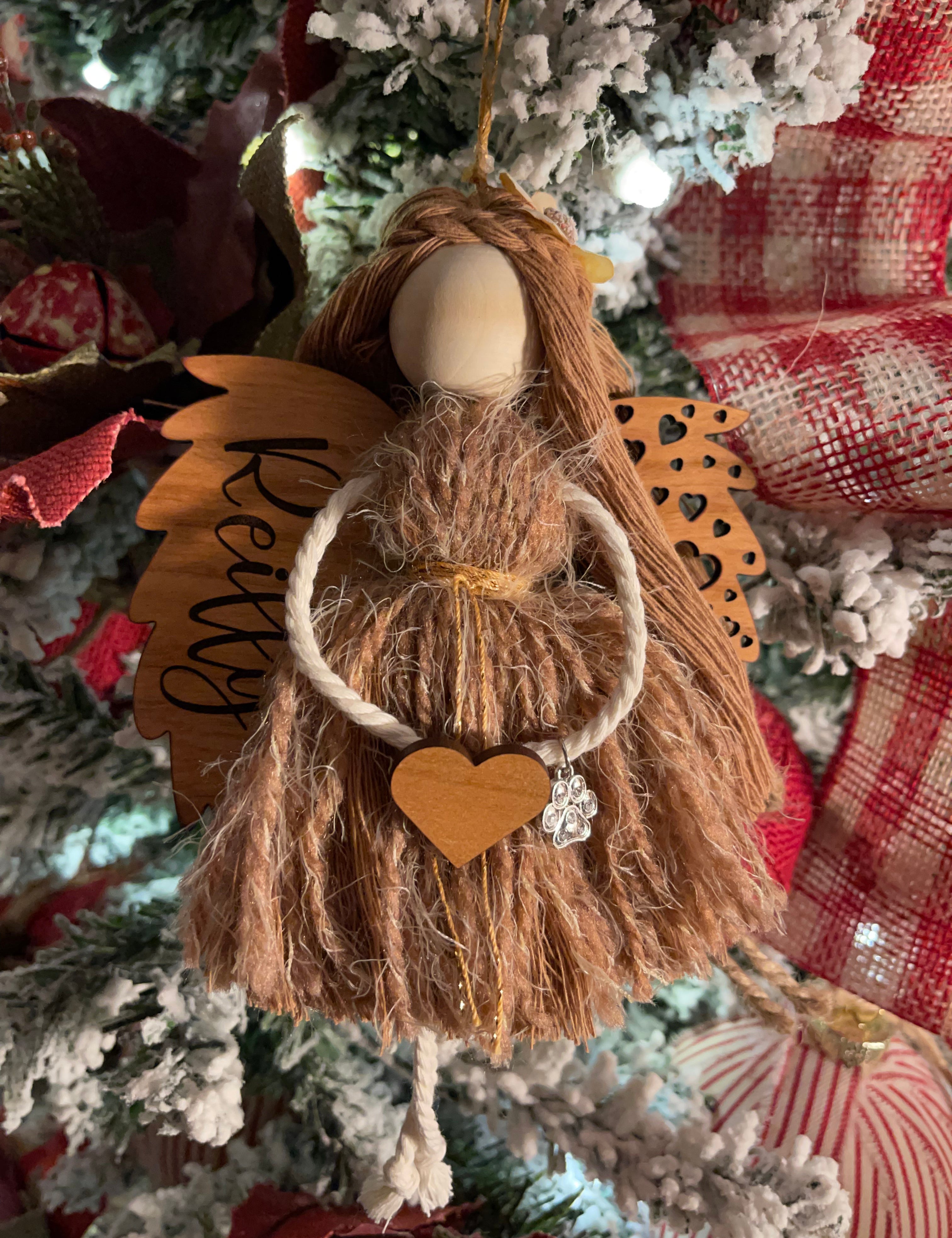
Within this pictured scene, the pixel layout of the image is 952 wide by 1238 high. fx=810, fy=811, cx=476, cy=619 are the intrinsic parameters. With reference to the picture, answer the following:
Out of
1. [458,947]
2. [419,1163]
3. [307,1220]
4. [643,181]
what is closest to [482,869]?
[458,947]

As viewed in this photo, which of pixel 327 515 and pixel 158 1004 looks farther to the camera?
pixel 158 1004

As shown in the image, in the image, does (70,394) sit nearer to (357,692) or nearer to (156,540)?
(156,540)

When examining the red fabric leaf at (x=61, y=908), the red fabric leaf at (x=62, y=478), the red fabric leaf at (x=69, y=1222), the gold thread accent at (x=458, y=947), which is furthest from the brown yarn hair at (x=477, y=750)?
the red fabric leaf at (x=69, y=1222)

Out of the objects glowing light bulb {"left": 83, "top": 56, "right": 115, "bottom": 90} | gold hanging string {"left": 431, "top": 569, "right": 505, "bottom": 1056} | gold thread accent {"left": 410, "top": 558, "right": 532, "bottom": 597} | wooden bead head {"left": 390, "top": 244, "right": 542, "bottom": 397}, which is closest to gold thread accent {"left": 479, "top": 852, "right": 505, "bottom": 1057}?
gold hanging string {"left": 431, "top": 569, "right": 505, "bottom": 1056}

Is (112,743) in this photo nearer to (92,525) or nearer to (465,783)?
(92,525)

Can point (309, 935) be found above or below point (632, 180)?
below

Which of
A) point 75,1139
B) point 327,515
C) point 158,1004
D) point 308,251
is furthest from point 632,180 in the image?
point 75,1139

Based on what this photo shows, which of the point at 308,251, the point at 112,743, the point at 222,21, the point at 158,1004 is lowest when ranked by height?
the point at 158,1004

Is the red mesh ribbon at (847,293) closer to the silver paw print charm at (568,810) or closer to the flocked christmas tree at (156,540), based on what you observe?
the flocked christmas tree at (156,540)
